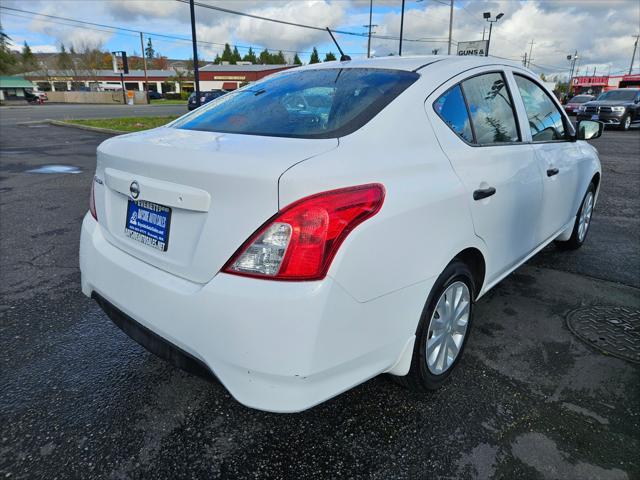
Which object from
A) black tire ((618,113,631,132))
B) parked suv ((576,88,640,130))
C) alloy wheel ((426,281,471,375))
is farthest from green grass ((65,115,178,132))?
black tire ((618,113,631,132))

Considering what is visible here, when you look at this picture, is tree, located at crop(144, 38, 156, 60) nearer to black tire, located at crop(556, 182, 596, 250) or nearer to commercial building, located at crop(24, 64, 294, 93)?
commercial building, located at crop(24, 64, 294, 93)

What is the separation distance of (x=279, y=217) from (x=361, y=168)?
1.28 feet

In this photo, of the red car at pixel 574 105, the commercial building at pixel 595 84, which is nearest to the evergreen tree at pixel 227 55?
the commercial building at pixel 595 84

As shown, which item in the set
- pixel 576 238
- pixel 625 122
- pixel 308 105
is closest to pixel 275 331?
pixel 308 105

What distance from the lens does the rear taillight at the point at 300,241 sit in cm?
161

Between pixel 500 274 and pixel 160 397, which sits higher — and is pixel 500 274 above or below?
above

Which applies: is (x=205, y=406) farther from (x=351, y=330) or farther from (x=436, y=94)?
(x=436, y=94)

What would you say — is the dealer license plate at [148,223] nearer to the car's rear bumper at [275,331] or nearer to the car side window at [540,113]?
the car's rear bumper at [275,331]

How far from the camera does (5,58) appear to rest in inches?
3017

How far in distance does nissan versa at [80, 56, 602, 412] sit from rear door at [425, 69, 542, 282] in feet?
0.05

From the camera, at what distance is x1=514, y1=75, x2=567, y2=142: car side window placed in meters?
3.15

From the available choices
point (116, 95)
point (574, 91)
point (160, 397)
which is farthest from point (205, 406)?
point (574, 91)

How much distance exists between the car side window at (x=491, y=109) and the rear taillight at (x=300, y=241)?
1.23 metres

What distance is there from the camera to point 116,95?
5869cm
